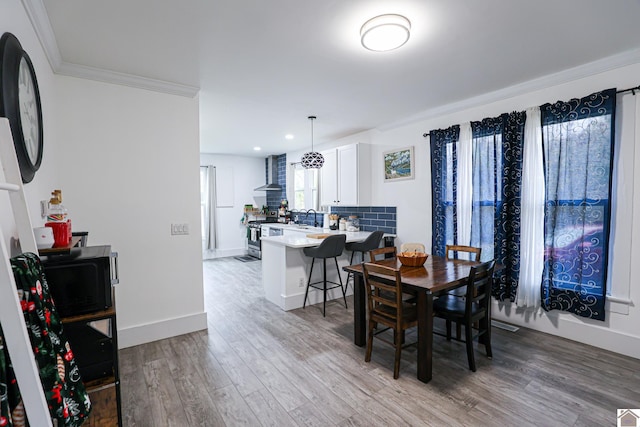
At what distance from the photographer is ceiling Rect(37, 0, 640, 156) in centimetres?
186

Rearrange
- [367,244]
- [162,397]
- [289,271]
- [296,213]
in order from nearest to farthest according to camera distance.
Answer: [162,397] < [289,271] < [367,244] < [296,213]

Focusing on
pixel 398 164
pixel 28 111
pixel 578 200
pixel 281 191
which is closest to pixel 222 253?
pixel 281 191

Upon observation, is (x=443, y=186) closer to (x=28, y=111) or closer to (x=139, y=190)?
(x=139, y=190)

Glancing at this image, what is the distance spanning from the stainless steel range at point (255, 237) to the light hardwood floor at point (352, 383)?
3.92m

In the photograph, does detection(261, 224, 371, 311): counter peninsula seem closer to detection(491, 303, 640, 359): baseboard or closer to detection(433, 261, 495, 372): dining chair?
detection(433, 261, 495, 372): dining chair

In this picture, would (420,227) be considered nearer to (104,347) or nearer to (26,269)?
(104,347)

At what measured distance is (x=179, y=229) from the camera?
3.15 metres

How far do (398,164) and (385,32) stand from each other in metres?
2.62

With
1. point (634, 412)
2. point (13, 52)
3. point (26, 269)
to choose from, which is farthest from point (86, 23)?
point (634, 412)

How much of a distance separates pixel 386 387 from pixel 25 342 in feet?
6.93

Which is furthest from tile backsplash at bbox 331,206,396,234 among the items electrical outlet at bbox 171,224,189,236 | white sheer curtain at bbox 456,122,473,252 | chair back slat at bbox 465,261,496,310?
electrical outlet at bbox 171,224,189,236

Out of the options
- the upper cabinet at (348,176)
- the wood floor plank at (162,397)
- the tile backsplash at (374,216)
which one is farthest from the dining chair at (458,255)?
the wood floor plank at (162,397)

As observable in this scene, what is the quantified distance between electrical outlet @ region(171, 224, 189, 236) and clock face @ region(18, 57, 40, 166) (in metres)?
1.35

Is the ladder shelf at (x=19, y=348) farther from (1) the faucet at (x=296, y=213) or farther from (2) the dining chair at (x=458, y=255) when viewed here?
(1) the faucet at (x=296, y=213)
